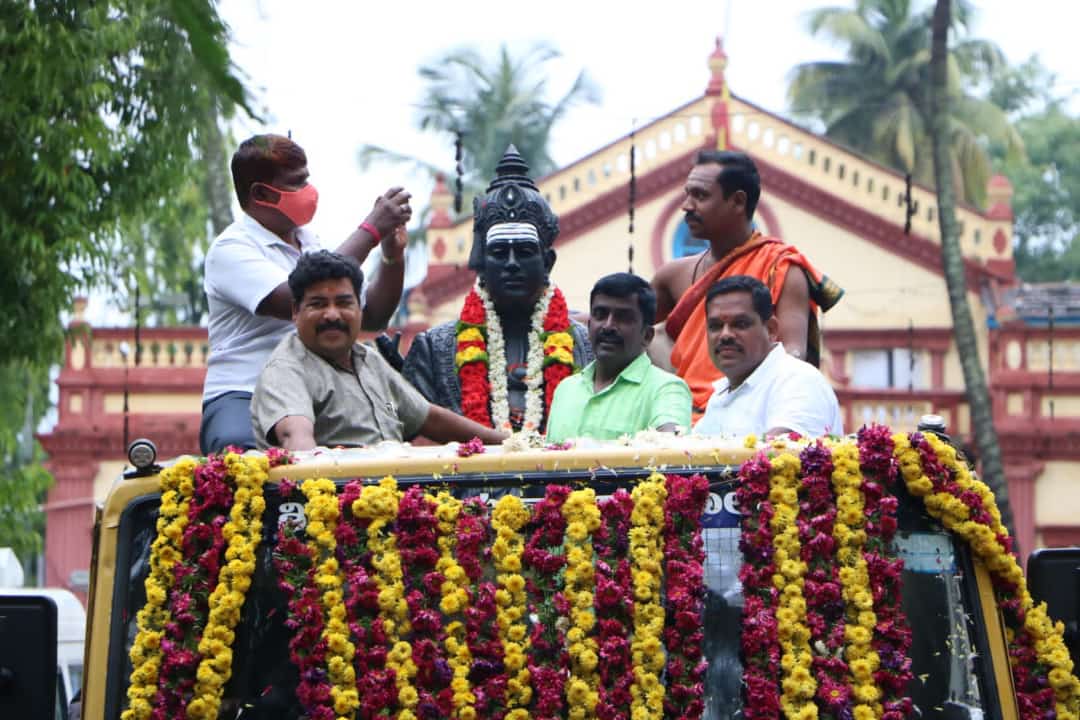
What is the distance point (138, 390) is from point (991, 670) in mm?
25328

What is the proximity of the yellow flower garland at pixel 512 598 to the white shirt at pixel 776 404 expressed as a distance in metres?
1.13

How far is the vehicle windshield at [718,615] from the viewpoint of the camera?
4.31 m

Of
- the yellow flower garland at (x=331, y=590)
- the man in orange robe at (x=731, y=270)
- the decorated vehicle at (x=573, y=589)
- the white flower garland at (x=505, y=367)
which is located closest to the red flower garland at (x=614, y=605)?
the decorated vehicle at (x=573, y=589)

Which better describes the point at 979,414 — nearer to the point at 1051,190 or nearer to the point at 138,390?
the point at 138,390

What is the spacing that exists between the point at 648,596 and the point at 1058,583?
95 cm

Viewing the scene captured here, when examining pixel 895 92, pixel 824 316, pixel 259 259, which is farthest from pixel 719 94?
pixel 259 259

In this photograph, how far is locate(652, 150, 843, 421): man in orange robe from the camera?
21.2 feet

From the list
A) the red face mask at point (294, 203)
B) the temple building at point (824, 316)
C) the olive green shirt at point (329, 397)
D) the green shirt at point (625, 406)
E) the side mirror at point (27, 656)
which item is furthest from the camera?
the temple building at point (824, 316)

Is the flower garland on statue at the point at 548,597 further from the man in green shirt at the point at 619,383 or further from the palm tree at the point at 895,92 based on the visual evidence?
the palm tree at the point at 895,92

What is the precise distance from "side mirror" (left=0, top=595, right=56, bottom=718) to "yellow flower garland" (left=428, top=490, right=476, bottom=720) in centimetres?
86

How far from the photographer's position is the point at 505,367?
6953mm

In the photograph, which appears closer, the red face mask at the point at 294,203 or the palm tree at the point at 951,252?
the red face mask at the point at 294,203

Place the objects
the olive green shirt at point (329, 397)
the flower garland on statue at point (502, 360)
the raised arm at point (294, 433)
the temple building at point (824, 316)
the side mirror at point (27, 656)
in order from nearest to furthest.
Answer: the side mirror at point (27, 656)
the raised arm at point (294, 433)
the olive green shirt at point (329, 397)
the flower garland on statue at point (502, 360)
the temple building at point (824, 316)

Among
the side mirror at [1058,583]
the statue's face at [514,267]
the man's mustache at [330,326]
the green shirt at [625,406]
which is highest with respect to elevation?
the statue's face at [514,267]
